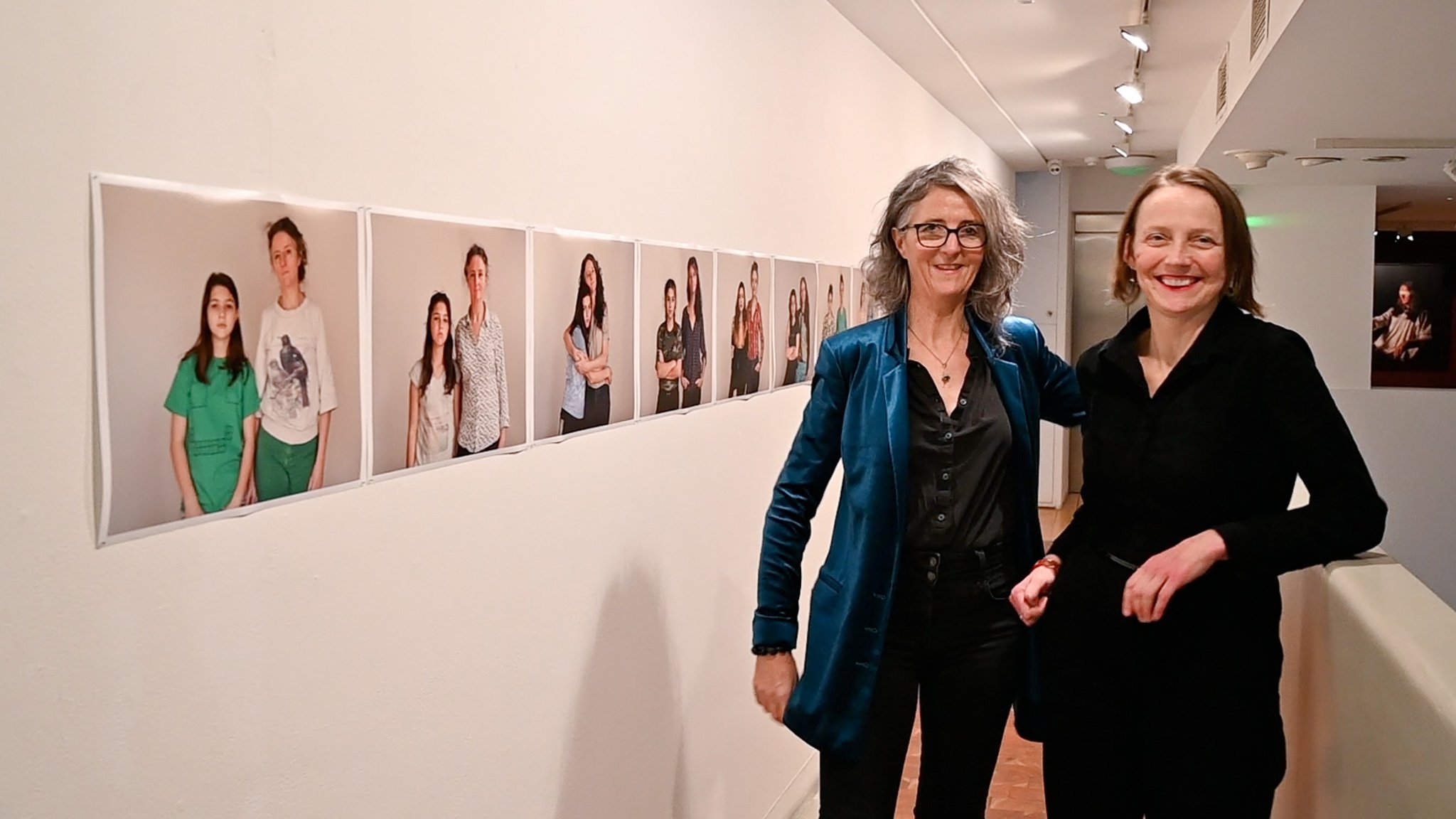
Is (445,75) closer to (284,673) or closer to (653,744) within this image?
(284,673)

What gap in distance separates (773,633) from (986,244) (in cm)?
78

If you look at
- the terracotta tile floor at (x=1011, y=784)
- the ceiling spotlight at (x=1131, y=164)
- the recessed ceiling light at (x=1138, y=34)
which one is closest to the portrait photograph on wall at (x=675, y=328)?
the terracotta tile floor at (x=1011, y=784)

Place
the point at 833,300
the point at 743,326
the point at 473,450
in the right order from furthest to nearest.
Result: the point at 833,300 < the point at 743,326 < the point at 473,450

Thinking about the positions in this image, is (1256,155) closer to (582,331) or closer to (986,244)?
(986,244)

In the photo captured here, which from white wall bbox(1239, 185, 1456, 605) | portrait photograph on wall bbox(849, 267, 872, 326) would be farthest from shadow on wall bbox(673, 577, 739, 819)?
white wall bbox(1239, 185, 1456, 605)

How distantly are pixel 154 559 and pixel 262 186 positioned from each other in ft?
1.52

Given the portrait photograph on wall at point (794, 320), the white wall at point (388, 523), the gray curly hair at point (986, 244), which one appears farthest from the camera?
the portrait photograph on wall at point (794, 320)

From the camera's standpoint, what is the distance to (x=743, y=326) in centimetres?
336

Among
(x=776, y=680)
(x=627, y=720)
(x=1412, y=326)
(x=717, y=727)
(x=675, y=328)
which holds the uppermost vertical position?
(x=1412, y=326)

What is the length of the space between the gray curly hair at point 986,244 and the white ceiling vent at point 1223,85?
3462mm

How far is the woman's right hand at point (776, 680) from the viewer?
209cm

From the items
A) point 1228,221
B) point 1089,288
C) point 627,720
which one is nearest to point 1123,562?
point 1228,221

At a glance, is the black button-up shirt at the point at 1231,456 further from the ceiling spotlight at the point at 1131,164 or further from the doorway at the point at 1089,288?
the doorway at the point at 1089,288

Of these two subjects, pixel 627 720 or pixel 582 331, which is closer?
pixel 582 331
